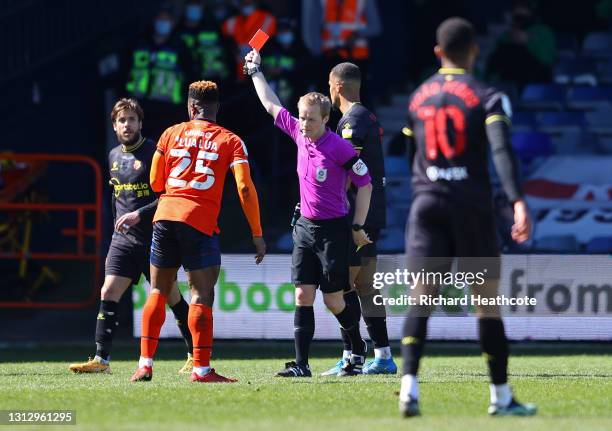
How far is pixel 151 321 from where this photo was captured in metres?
9.65

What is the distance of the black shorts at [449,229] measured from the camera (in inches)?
301

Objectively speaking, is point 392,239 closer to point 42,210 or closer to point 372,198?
point 42,210

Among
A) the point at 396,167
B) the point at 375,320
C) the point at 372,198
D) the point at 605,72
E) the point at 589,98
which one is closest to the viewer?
the point at 372,198

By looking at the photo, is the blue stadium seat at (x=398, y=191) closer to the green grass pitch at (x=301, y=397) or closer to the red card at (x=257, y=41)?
the green grass pitch at (x=301, y=397)

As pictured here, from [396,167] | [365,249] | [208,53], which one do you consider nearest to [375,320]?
[365,249]

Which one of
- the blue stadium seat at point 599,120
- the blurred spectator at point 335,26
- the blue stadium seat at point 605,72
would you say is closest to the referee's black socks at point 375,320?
the blurred spectator at point 335,26

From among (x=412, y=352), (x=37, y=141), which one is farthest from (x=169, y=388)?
(x=37, y=141)

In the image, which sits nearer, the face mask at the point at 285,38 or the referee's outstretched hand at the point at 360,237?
the referee's outstretched hand at the point at 360,237

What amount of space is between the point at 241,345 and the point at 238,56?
584 cm

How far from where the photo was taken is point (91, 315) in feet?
56.0

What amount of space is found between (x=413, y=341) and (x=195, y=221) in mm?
2389

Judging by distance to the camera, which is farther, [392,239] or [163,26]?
[163,26]

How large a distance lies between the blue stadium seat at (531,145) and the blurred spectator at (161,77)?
4768mm

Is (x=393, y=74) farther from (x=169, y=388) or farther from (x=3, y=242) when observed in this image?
(x=169, y=388)
